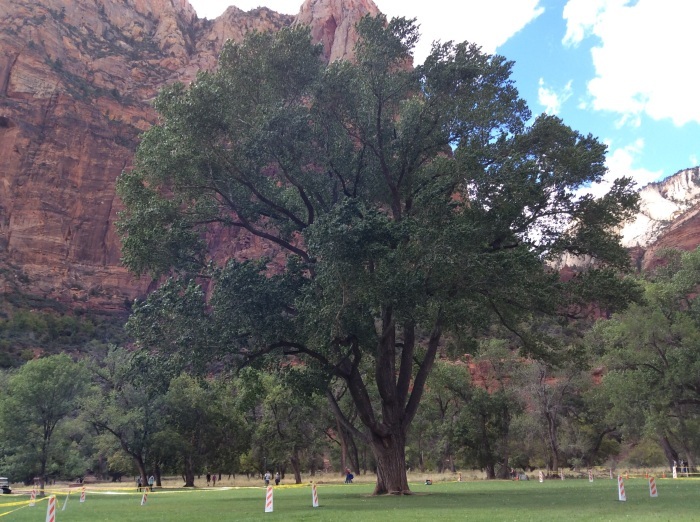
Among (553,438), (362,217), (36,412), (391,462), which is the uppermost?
(362,217)

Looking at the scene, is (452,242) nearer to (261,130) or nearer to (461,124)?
(461,124)

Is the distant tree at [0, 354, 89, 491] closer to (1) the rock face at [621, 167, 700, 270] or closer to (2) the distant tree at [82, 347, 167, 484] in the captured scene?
(2) the distant tree at [82, 347, 167, 484]

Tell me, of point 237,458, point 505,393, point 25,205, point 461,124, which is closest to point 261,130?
point 461,124

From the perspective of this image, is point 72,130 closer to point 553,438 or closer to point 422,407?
point 422,407

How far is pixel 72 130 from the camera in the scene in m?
138

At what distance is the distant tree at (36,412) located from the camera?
37469 millimetres

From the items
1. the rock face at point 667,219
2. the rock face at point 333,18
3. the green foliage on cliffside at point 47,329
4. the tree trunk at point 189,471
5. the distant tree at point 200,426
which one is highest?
the rock face at point 333,18

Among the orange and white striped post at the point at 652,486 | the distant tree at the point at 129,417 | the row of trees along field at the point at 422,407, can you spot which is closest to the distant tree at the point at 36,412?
the row of trees along field at the point at 422,407

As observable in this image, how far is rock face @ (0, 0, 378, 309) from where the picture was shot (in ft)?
415

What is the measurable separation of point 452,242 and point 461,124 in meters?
5.88

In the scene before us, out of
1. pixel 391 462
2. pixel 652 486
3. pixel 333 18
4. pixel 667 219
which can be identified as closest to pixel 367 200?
pixel 391 462

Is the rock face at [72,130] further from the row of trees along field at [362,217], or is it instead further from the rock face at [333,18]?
the row of trees along field at [362,217]

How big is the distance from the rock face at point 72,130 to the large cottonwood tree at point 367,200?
309 ft

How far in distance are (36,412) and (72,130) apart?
381 ft
